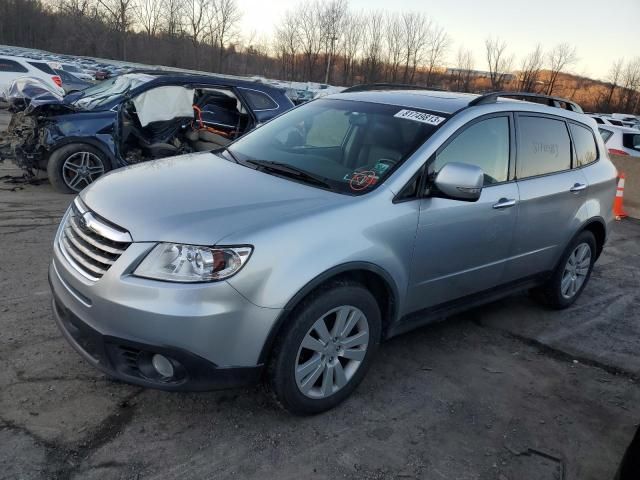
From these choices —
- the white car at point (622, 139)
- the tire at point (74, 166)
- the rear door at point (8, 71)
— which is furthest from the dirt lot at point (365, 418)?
the rear door at point (8, 71)

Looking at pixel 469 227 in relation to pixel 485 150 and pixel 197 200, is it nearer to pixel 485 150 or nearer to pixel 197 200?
pixel 485 150

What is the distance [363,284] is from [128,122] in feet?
18.6

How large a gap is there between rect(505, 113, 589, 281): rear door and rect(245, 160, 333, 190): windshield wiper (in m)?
1.59

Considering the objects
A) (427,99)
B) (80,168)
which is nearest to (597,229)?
(427,99)

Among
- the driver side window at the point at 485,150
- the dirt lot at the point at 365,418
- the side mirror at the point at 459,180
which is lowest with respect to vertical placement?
the dirt lot at the point at 365,418

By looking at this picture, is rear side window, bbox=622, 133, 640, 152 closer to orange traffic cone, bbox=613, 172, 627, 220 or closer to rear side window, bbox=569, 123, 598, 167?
orange traffic cone, bbox=613, 172, 627, 220

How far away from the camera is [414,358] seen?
12.3 ft

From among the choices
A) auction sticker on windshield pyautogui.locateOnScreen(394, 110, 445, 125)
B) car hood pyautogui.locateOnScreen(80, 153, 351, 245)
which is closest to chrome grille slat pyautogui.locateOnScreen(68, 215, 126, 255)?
car hood pyautogui.locateOnScreen(80, 153, 351, 245)

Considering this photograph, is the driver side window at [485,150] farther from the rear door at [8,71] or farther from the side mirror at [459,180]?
the rear door at [8,71]

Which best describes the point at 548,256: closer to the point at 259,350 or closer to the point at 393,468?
the point at 393,468

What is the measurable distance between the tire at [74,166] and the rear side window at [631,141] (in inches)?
489

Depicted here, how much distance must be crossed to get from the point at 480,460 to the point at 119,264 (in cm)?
207

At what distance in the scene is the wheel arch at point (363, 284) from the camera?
252cm

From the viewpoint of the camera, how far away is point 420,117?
3459mm
